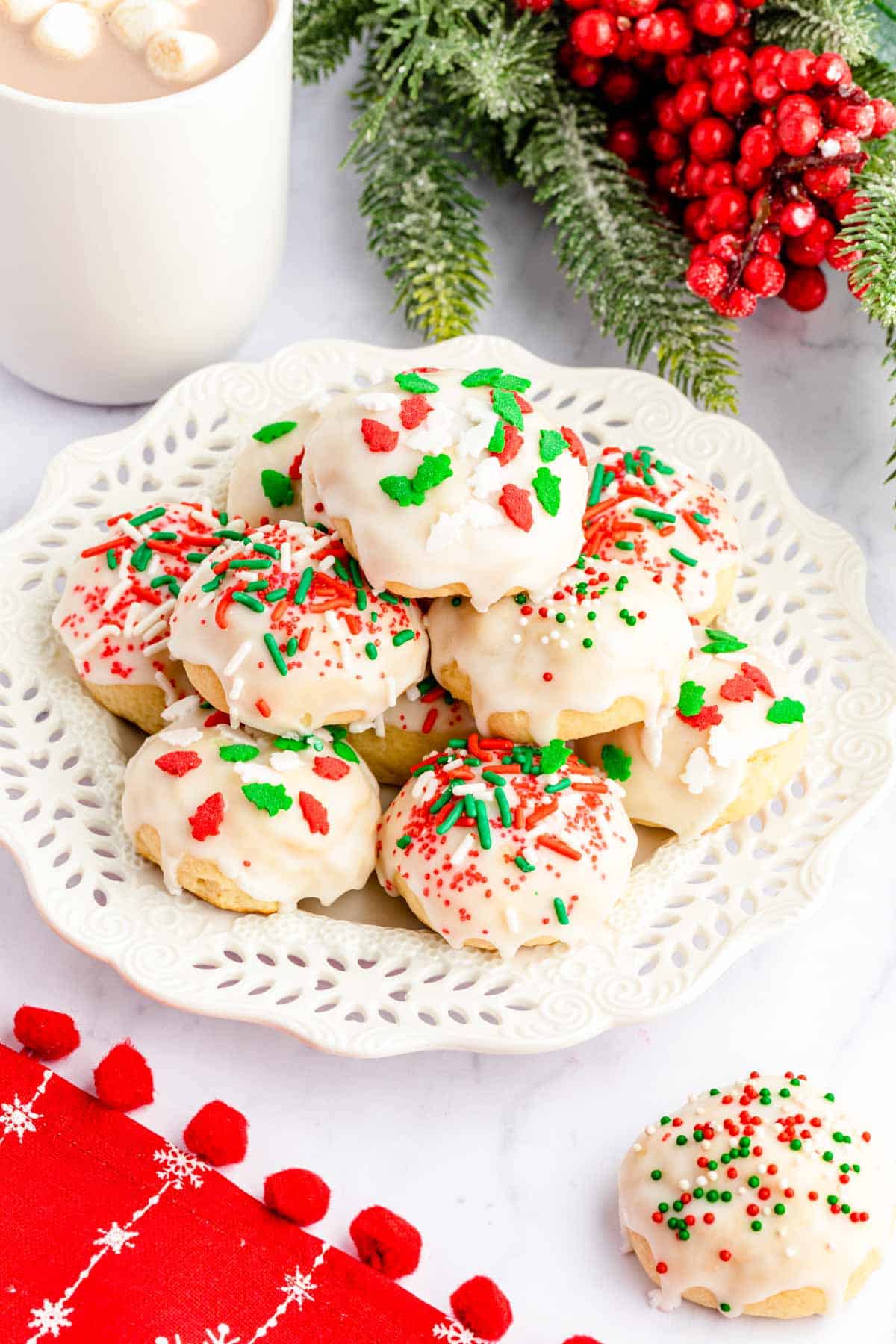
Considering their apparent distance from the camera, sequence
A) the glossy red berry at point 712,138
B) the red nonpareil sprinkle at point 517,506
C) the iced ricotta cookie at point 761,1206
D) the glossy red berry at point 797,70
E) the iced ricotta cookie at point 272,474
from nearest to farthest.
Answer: the iced ricotta cookie at point 761,1206 → the red nonpareil sprinkle at point 517,506 → the iced ricotta cookie at point 272,474 → the glossy red berry at point 797,70 → the glossy red berry at point 712,138

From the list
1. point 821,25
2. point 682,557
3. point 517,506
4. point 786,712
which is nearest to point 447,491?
point 517,506

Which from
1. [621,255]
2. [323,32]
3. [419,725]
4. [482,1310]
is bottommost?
[482,1310]

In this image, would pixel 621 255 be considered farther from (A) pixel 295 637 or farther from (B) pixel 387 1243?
(B) pixel 387 1243

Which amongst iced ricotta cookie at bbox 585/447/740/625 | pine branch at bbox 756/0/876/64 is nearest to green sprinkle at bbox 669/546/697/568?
iced ricotta cookie at bbox 585/447/740/625

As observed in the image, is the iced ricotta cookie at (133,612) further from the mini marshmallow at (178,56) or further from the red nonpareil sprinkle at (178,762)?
the mini marshmallow at (178,56)

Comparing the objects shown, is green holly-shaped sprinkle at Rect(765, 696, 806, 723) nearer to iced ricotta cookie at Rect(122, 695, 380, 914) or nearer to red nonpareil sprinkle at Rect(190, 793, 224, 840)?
iced ricotta cookie at Rect(122, 695, 380, 914)

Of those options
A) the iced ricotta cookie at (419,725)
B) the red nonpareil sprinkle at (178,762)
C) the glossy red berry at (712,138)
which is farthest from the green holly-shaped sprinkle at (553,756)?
the glossy red berry at (712,138)

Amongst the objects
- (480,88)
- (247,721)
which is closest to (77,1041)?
(247,721)
